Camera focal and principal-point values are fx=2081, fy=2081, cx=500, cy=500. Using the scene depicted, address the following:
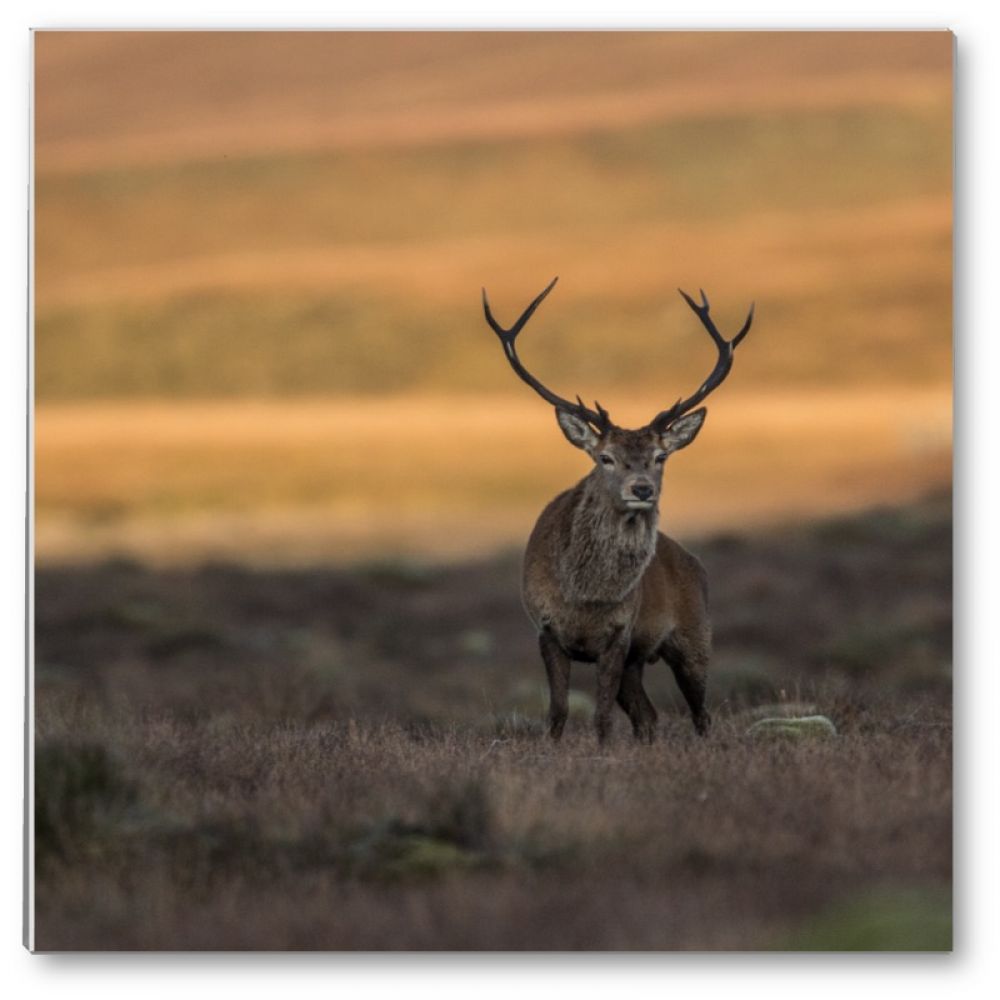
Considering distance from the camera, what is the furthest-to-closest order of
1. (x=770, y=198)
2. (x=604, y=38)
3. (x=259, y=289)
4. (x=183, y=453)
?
(x=183, y=453)
(x=259, y=289)
(x=770, y=198)
(x=604, y=38)

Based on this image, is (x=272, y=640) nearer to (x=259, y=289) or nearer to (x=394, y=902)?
(x=259, y=289)

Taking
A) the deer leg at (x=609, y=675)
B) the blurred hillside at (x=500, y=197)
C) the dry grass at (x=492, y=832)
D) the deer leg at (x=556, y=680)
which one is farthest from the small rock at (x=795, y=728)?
the blurred hillside at (x=500, y=197)

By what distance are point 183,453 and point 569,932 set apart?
48.9 ft

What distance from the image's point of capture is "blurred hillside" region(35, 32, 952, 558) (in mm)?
10352

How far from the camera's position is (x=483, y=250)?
15.0 meters

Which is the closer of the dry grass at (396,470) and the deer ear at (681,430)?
the deer ear at (681,430)

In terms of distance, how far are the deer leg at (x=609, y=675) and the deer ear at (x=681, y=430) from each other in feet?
3.20

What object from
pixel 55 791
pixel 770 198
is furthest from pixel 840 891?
pixel 770 198

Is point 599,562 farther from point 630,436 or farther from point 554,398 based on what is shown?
point 554,398

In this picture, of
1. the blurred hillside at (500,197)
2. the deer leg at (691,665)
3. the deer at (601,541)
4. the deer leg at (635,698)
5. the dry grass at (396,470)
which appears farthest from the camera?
the dry grass at (396,470)

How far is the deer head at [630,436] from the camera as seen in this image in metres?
10.3

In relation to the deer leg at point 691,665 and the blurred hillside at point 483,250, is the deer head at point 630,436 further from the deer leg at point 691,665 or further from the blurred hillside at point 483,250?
the deer leg at point 691,665

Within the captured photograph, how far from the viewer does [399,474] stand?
81.9 feet

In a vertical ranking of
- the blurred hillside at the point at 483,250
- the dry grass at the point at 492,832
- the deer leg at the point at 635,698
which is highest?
the blurred hillside at the point at 483,250
